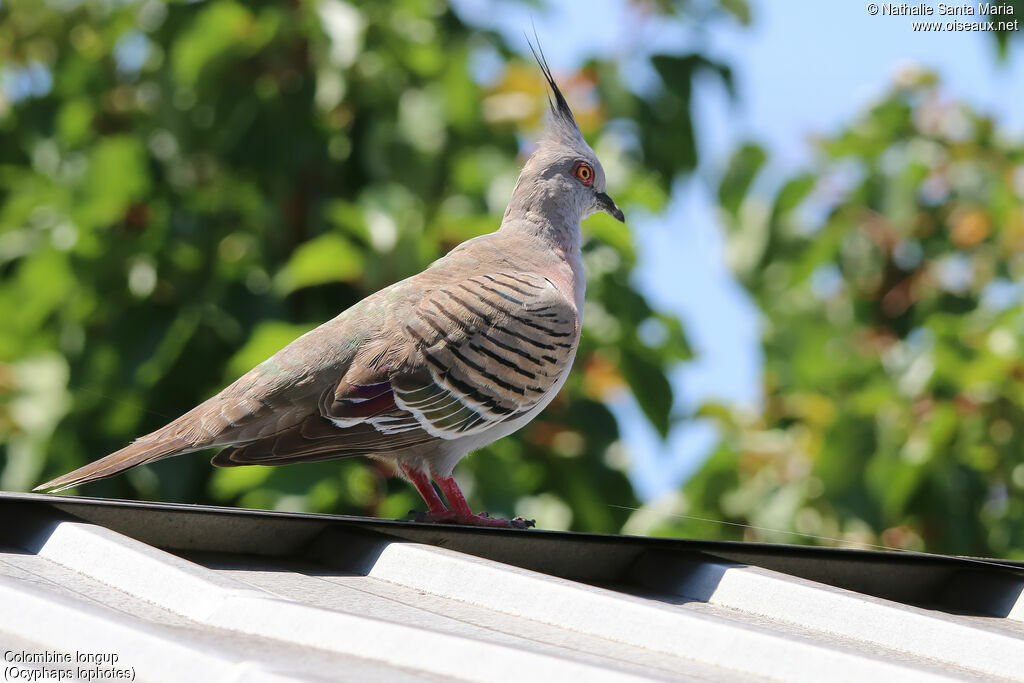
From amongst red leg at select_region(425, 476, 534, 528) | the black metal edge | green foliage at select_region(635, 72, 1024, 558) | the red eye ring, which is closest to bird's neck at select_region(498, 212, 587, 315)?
the red eye ring

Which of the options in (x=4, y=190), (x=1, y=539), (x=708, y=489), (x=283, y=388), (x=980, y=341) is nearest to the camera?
(x=1, y=539)

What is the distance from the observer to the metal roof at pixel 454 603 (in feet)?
5.18

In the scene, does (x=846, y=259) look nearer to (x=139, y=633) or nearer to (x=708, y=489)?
(x=708, y=489)

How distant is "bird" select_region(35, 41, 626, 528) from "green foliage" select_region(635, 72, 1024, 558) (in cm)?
207

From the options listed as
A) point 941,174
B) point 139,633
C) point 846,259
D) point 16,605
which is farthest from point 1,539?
point 941,174

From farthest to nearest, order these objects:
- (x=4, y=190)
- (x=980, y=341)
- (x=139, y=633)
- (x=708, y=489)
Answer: (x=4, y=190) < (x=708, y=489) < (x=980, y=341) < (x=139, y=633)

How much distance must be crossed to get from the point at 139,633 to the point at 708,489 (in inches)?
163

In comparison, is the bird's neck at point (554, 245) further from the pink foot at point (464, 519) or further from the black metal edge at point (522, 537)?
the black metal edge at point (522, 537)

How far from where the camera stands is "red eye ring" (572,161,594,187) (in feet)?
12.3

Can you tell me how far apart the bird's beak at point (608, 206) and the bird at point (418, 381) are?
0.42 metres

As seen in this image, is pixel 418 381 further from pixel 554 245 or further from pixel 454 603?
pixel 454 603

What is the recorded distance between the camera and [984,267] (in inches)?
216

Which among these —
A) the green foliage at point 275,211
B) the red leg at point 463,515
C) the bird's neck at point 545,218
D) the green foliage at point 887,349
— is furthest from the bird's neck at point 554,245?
the green foliage at point 887,349

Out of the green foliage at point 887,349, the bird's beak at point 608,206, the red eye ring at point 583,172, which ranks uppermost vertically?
the red eye ring at point 583,172
